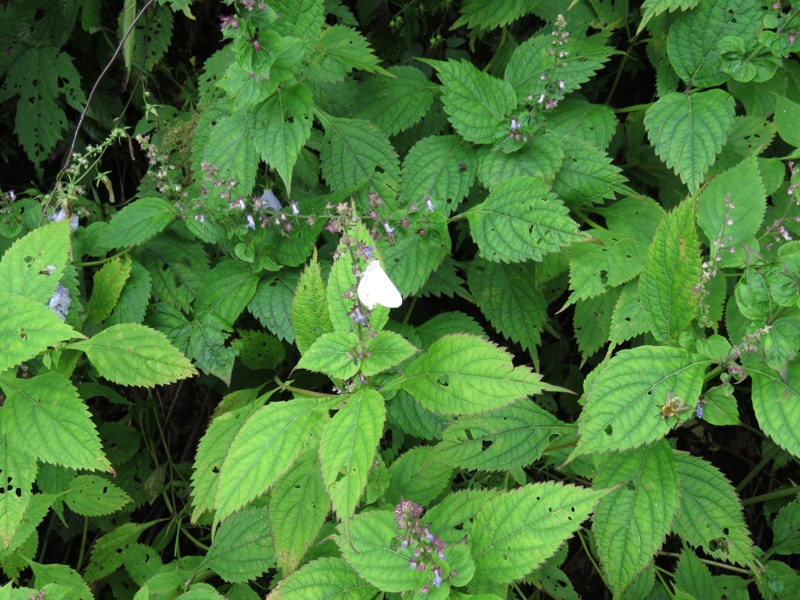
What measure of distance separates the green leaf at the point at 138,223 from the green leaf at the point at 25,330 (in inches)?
23.0

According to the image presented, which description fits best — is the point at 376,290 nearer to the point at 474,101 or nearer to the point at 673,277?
the point at 673,277

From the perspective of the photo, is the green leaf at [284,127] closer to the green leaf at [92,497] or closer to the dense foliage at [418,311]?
the dense foliage at [418,311]

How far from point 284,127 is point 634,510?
1.58 meters

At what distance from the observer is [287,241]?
249cm

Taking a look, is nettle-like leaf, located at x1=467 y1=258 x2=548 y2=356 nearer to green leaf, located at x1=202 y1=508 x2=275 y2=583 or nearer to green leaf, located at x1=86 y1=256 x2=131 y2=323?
green leaf, located at x1=202 y1=508 x2=275 y2=583

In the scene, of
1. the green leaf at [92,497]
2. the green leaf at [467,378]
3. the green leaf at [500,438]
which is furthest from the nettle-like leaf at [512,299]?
the green leaf at [92,497]

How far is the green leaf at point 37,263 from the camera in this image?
2.20m

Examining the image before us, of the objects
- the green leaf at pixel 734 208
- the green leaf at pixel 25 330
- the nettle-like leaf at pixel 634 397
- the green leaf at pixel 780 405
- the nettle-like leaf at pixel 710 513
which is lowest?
the nettle-like leaf at pixel 710 513

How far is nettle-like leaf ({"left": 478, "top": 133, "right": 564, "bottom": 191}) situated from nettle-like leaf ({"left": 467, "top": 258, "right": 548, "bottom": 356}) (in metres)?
0.35

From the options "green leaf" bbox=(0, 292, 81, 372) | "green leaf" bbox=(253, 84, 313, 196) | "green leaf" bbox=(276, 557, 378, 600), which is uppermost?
"green leaf" bbox=(253, 84, 313, 196)

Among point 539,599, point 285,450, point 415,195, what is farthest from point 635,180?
point 285,450

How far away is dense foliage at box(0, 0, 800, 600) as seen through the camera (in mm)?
1652

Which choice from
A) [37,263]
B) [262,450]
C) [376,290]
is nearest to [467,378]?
[376,290]

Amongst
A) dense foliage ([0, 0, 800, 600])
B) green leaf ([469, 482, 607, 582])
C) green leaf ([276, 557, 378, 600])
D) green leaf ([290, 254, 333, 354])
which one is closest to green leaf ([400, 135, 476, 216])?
dense foliage ([0, 0, 800, 600])
